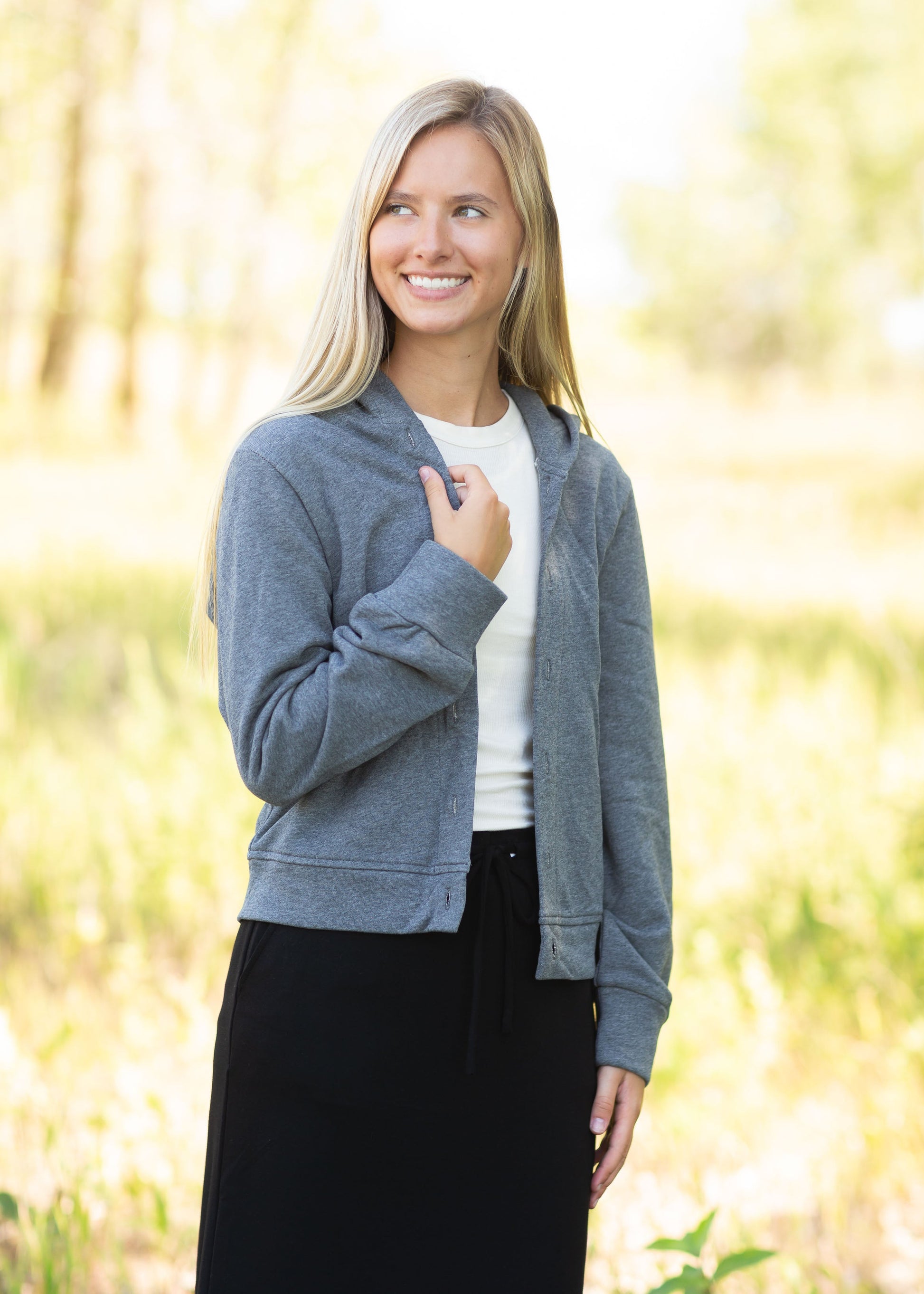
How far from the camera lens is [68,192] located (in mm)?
14484

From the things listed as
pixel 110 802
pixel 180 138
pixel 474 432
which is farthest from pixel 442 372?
pixel 180 138

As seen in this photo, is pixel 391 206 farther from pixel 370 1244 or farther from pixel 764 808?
pixel 764 808

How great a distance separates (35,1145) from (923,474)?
13.5 metres

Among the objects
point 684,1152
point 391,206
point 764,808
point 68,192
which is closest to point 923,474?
point 68,192

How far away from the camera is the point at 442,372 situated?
166cm

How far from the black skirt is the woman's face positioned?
2.23 feet

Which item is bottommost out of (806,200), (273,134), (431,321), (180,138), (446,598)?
(446,598)

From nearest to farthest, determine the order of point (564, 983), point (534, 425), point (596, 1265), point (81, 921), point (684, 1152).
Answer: point (564, 983), point (534, 425), point (596, 1265), point (684, 1152), point (81, 921)

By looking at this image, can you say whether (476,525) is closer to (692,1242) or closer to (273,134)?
(692,1242)

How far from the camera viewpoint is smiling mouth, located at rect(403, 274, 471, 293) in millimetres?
1577

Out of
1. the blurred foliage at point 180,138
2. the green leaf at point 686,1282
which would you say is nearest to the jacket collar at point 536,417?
the green leaf at point 686,1282

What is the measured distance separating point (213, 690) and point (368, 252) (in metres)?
0.70

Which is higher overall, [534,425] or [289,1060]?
[534,425]

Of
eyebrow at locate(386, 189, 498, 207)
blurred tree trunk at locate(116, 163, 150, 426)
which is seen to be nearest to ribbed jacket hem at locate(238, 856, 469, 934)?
eyebrow at locate(386, 189, 498, 207)
